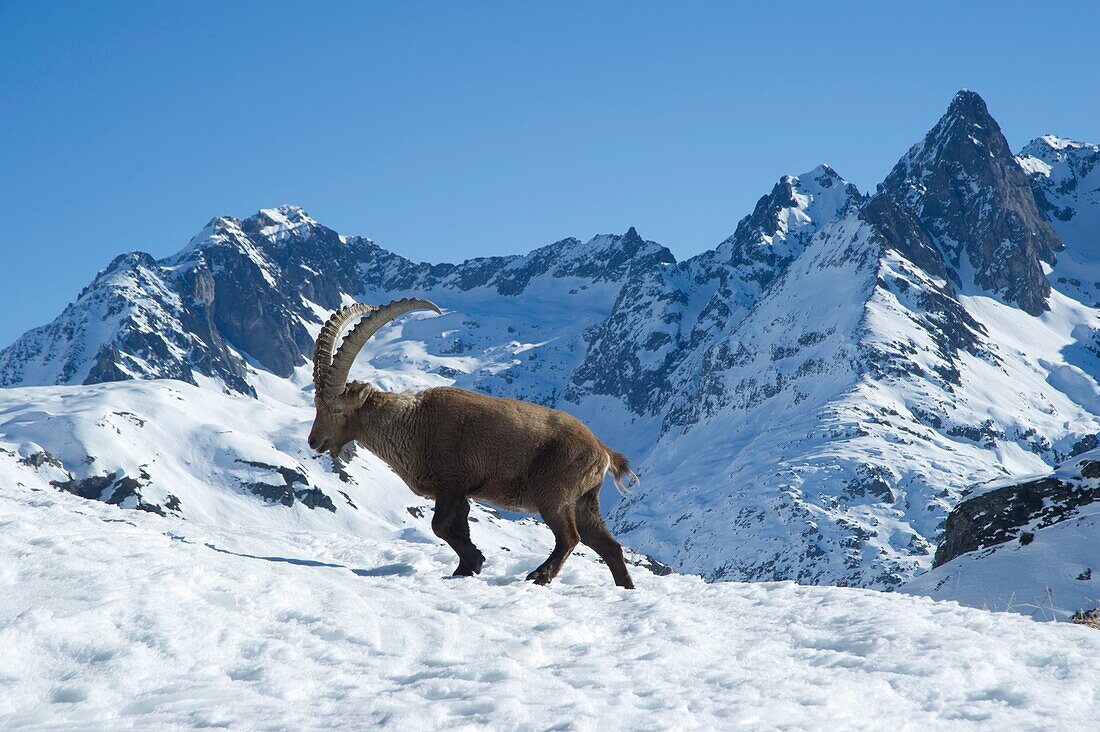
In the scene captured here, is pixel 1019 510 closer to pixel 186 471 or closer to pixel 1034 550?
pixel 1034 550

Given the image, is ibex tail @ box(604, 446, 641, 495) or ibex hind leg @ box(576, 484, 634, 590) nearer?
ibex hind leg @ box(576, 484, 634, 590)

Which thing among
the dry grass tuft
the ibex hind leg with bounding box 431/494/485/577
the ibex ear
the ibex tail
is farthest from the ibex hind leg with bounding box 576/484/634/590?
the dry grass tuft

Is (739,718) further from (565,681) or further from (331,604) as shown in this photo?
(331,604)

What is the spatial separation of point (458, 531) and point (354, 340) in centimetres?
322

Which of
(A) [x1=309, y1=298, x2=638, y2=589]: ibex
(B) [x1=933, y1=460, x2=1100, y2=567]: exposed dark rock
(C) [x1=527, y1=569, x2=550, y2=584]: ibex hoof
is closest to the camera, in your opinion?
(C) [x1=527, y1=569, x2=550, y2=584]: ibex hoof

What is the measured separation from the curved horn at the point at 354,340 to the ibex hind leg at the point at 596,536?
325cm

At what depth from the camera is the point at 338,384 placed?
1316 centimetres

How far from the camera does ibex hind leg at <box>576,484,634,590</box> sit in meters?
12.1

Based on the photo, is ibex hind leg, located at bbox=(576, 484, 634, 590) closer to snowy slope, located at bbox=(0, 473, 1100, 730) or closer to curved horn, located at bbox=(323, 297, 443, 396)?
snowy slope, located at bbox=(0, 473, 1100, 730)

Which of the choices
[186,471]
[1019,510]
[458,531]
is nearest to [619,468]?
[458,531]


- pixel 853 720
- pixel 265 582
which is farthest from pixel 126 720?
pixel 853 720

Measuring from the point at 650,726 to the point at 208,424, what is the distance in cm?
20090

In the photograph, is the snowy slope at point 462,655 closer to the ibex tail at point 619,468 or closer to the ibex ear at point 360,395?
the ibex tail at point 619,468

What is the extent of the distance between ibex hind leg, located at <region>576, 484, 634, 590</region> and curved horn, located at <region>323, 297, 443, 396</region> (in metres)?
3.25
